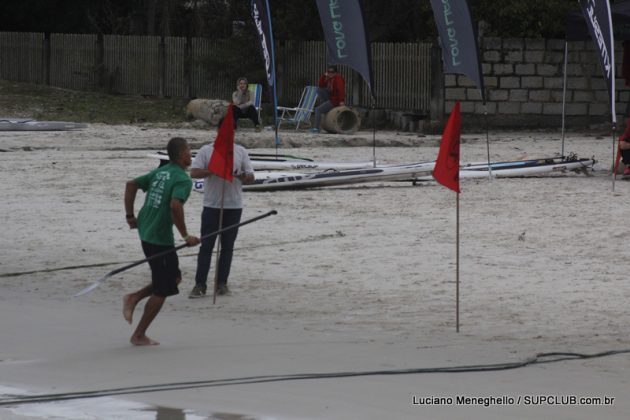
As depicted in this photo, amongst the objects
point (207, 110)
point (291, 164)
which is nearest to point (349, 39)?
point (291, 164)

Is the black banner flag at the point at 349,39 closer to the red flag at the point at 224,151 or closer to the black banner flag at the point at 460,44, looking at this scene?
the black banner flag at the point at 460,44

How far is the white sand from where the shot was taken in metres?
7.67

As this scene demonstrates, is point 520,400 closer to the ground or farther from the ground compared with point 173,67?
closer to the ground

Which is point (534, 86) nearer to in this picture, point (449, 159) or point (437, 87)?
point (437, 87)

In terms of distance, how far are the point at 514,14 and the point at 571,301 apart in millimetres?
20857

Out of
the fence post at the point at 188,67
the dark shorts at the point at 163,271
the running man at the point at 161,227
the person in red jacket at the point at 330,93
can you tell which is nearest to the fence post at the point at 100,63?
the fence post at the point at 188,67

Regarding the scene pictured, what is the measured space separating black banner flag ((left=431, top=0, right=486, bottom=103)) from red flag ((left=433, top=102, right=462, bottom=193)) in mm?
9833

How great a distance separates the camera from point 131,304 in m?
9.18

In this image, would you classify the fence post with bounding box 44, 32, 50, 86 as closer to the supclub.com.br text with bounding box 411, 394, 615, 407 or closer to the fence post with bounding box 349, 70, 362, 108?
the fence post with bounding box 349, 70, 362, 108

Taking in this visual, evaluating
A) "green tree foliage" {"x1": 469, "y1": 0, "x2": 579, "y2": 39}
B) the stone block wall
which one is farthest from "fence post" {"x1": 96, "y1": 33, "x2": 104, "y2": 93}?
the stone block wall

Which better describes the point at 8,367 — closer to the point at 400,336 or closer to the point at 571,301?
the point at 400,336

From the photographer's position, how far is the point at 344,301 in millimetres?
10914

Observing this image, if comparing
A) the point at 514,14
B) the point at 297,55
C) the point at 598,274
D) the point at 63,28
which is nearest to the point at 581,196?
the point at 598,274

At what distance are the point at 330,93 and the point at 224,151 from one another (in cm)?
1814
